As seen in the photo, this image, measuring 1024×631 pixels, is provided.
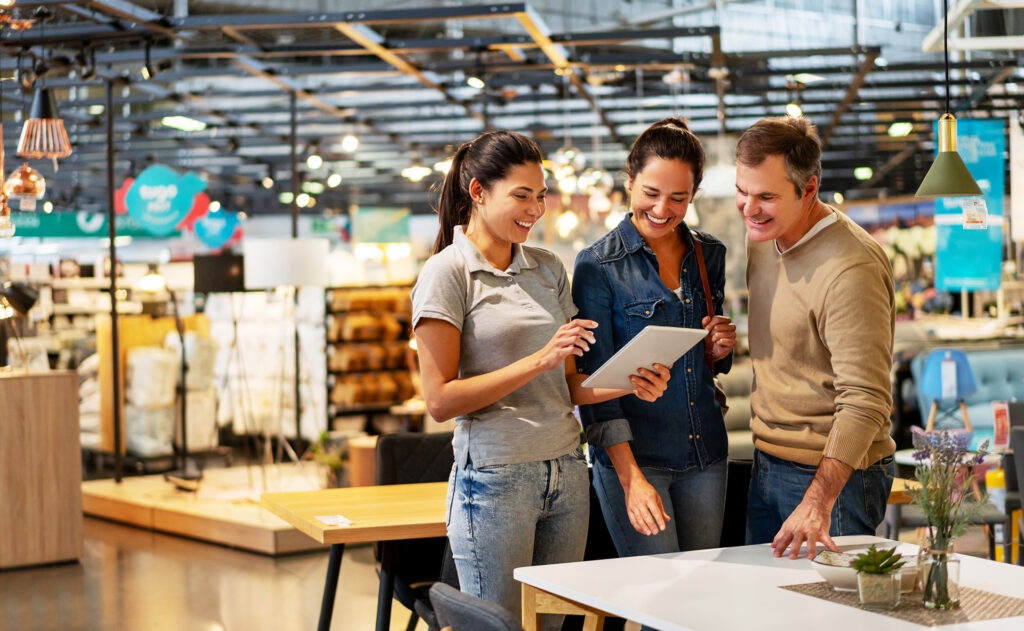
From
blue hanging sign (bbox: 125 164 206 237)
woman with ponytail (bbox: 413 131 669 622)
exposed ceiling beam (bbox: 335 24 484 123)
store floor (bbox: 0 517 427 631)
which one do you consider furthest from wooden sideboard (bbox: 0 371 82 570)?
woman with ponytail (bbox: 413 131 669 622)

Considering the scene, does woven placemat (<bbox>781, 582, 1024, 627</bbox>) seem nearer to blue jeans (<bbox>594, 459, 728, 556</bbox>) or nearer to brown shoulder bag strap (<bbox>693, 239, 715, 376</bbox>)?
blue jeans (<bbox>594, 459, 728, 556</bbox>)

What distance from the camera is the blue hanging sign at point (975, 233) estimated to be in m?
7.88

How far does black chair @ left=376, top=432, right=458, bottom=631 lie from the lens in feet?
11.6

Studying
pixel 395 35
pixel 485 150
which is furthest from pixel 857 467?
pixel 395 35

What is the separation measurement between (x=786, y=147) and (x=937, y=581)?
105 cm

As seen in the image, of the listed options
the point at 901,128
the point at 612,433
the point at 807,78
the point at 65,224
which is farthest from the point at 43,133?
the point at 901,128

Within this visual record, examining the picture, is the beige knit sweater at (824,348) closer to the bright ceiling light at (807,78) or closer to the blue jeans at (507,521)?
the blue jeans at (507,521)

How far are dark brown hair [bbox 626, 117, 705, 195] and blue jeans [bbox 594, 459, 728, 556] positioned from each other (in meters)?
0.70

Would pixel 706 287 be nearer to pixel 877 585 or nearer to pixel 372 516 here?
pixel 877 585

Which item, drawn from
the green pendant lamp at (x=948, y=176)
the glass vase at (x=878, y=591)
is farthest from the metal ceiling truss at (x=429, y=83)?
the glass vase at (x=878, y=591)

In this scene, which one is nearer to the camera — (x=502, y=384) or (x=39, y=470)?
(x=502, y=384)

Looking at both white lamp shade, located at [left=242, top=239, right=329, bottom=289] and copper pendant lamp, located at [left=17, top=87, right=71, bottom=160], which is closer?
copper pendant lamp, located at [left=17, top=87, right=71, bottom=160]

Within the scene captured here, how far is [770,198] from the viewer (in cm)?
263

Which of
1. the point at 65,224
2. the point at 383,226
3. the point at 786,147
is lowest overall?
the point at 786,147
